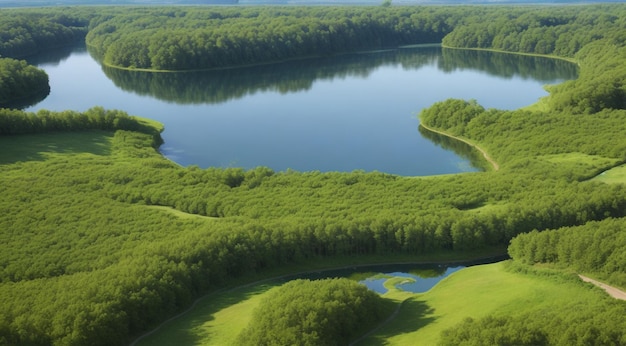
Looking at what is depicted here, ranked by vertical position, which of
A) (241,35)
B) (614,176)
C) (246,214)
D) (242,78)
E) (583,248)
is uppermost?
(241,35)

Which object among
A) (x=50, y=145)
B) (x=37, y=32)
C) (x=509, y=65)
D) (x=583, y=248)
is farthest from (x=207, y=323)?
(x=37, y=32)

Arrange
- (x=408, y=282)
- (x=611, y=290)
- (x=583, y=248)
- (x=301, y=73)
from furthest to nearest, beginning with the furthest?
(x=301, y=73) → (x=408, y=282) → (x=583, y=248) → (x=611, y=290)

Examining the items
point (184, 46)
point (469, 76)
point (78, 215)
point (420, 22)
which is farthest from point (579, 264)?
point (420, 22)

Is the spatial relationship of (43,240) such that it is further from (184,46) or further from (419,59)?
(419,59)

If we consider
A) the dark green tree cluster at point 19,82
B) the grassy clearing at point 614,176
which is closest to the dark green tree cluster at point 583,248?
the grassy clearing at point 614,176

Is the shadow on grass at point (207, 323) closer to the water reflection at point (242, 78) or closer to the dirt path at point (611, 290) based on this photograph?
the dirt path at point (611, 290)

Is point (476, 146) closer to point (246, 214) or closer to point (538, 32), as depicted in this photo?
point (246, 214)

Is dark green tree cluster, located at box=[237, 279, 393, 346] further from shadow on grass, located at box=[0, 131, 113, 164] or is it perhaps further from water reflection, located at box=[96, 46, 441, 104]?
water reflection, located at box=[96, 46, 441, 104]

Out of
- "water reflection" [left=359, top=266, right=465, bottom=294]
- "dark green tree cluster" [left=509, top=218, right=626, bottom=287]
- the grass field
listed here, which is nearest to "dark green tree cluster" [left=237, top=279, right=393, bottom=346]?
the grass field
